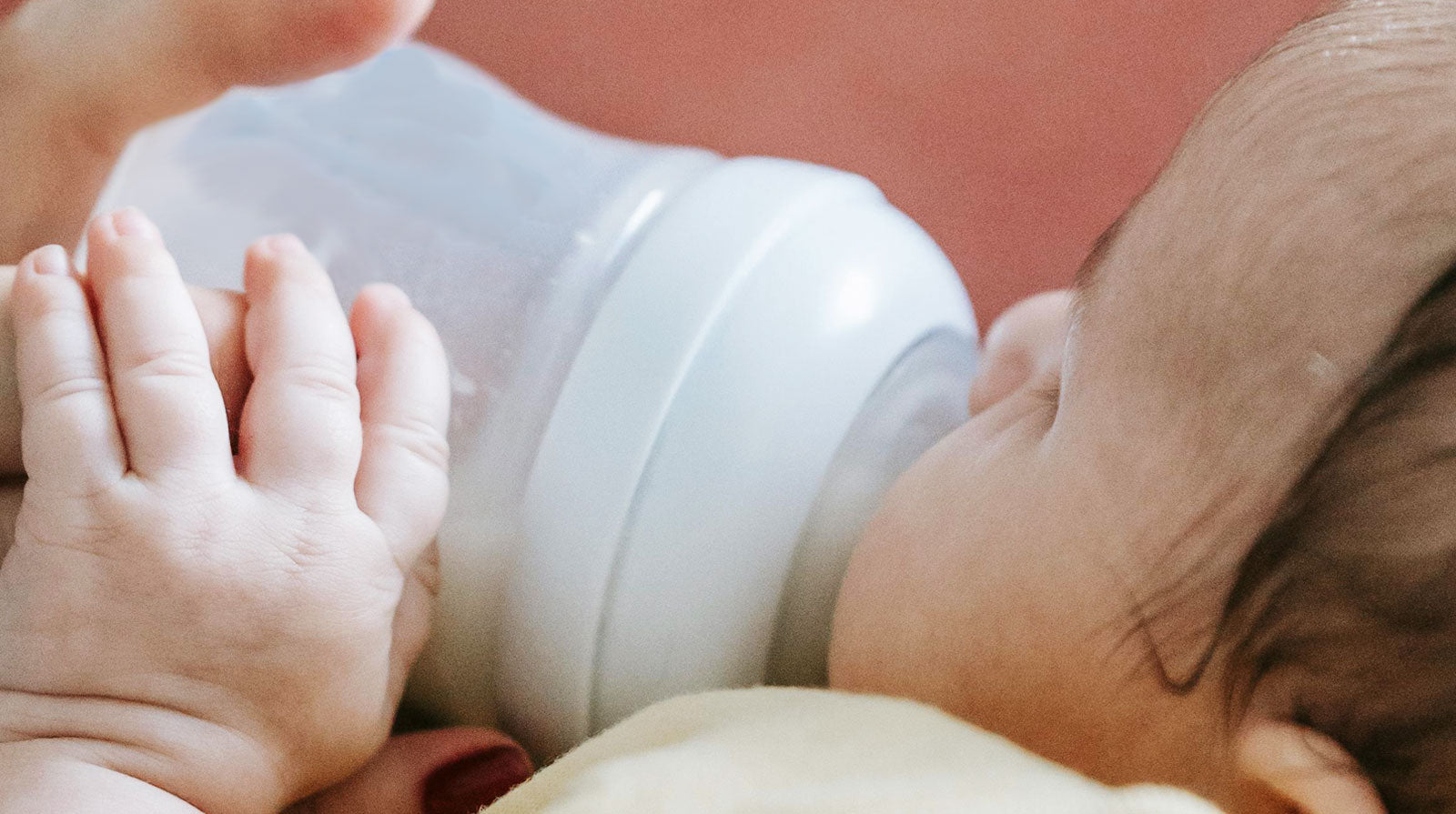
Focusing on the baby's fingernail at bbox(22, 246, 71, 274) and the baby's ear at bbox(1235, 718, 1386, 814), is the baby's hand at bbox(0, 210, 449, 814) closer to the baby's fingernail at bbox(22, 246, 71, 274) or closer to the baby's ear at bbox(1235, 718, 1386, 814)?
the baby's fingernail at bbox(22, 246, 71, 274)

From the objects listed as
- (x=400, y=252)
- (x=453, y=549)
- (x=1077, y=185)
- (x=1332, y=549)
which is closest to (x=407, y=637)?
(x=453, y=549)

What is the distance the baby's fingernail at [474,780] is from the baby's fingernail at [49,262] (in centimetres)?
23

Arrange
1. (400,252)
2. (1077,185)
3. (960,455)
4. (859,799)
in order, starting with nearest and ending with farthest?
(859,799) → (960,455) → (400,252) → (1077,185)

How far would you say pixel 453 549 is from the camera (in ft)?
1.54

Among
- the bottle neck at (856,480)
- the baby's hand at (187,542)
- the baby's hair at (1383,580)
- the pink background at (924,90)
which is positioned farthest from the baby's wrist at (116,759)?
the pink background at (924,90)

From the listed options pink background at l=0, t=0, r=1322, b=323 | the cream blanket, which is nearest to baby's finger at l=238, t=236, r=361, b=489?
the cream blanket

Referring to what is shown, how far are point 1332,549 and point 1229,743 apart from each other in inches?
2.8

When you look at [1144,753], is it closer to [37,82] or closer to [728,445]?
[728,445]

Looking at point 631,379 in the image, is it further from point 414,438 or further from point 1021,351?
point 1021,351

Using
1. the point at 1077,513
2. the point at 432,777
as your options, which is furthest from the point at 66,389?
the point at 1077,513

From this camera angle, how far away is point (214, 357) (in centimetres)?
40

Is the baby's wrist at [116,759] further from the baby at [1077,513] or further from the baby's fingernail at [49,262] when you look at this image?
the baby's fingernail at [49,262]

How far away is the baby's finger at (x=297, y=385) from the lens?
37 centimetres

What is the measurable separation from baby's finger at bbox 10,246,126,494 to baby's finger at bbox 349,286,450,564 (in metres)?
0.08
